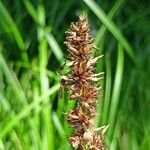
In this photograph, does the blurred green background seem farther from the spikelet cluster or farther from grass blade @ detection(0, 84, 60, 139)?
the spikelet cluster

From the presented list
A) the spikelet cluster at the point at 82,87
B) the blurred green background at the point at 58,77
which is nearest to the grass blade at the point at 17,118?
the blurred green background at the point at 58,77

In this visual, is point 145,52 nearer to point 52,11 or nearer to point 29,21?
point 52,11

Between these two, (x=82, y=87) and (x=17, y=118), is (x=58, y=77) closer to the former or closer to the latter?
(x=17, y=118)

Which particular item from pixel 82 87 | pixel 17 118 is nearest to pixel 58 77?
pixel 17 118

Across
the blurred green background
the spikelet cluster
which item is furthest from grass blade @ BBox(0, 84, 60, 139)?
the spikelet cluster

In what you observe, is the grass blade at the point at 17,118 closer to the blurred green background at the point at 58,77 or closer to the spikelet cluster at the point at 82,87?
the blurred green background at the point at 58,77

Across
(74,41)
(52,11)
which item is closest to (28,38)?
(52,11)
